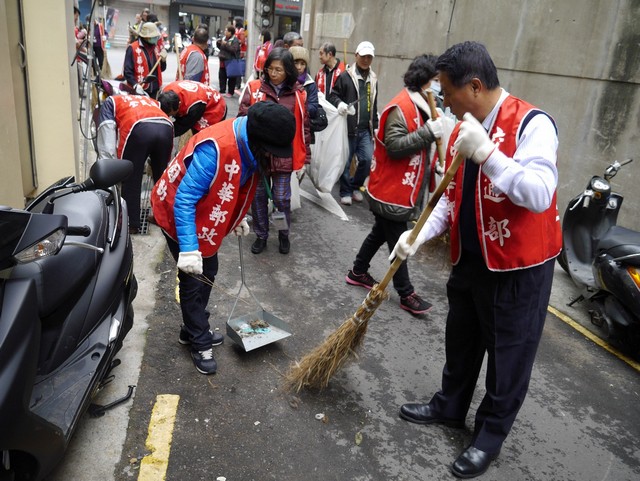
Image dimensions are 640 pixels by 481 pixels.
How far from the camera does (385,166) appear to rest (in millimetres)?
4172

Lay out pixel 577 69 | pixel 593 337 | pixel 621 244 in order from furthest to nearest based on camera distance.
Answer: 1. pixel 577 69
2. pixel 593 337
3. pixel 621 244

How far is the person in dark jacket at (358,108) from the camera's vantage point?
645cm

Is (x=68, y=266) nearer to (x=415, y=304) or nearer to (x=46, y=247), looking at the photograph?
(x=46, y=247)

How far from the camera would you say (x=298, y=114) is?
200 inches

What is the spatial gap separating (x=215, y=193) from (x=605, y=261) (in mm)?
2904

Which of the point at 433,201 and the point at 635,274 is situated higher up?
the point at 433,201

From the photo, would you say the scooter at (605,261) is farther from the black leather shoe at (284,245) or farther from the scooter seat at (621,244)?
the black leather shoe at (284,245)

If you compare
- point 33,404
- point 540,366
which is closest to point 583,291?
point 540,366

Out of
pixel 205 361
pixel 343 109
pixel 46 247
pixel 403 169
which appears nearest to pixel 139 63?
pixel 343 109

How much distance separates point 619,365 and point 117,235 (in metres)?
3.57

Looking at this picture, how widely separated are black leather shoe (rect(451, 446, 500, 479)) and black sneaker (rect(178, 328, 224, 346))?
5.34 ft

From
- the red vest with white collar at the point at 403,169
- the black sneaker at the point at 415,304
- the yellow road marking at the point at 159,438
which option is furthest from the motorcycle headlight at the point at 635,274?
the yellow road marking at the point at 159,438

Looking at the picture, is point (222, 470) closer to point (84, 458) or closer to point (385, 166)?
point (84, 458)

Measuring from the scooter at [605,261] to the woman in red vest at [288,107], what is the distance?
260 cm
